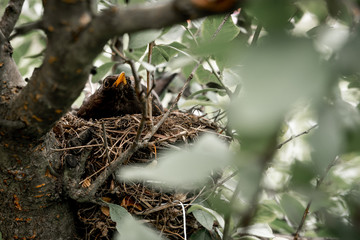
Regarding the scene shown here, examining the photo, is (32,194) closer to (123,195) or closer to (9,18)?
(123,195)

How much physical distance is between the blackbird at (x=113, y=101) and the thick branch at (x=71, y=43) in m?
0.69

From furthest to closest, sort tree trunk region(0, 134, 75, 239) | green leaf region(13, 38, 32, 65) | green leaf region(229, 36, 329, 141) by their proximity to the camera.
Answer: green leaf region(13, 38, 32, 65) → tree trunk region(0, 134, 75, 239) → green leaf region(229, 36, 329, 141)

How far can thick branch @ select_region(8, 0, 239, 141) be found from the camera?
12.5 inches

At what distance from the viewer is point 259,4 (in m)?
0.20

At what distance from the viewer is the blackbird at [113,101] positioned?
1398 mm

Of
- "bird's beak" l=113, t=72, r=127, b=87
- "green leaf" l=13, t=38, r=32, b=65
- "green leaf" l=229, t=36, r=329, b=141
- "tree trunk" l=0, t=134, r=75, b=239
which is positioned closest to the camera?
"green leaf" l=229, t=36, r=329, b=141

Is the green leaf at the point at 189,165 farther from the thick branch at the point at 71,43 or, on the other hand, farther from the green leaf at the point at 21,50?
the green leaf at the point at 21,50

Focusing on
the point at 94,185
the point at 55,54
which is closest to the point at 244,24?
the point at 94,185

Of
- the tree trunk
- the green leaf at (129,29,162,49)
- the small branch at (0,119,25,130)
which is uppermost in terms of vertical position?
the green leaf at (129,29,162,49)

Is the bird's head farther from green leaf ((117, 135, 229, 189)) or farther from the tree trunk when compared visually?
green leaf ((117, 135, 229, 189))

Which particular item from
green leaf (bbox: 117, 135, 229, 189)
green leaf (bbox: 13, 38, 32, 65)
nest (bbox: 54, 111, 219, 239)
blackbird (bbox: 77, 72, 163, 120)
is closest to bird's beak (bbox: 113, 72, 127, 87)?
blackbird (bbox: 77, 72, 163, 120)

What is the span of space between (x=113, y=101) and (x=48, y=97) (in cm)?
84

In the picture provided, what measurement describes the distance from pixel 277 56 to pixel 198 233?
3.25 feet

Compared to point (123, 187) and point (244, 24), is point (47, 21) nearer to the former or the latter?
point (123, 187)
